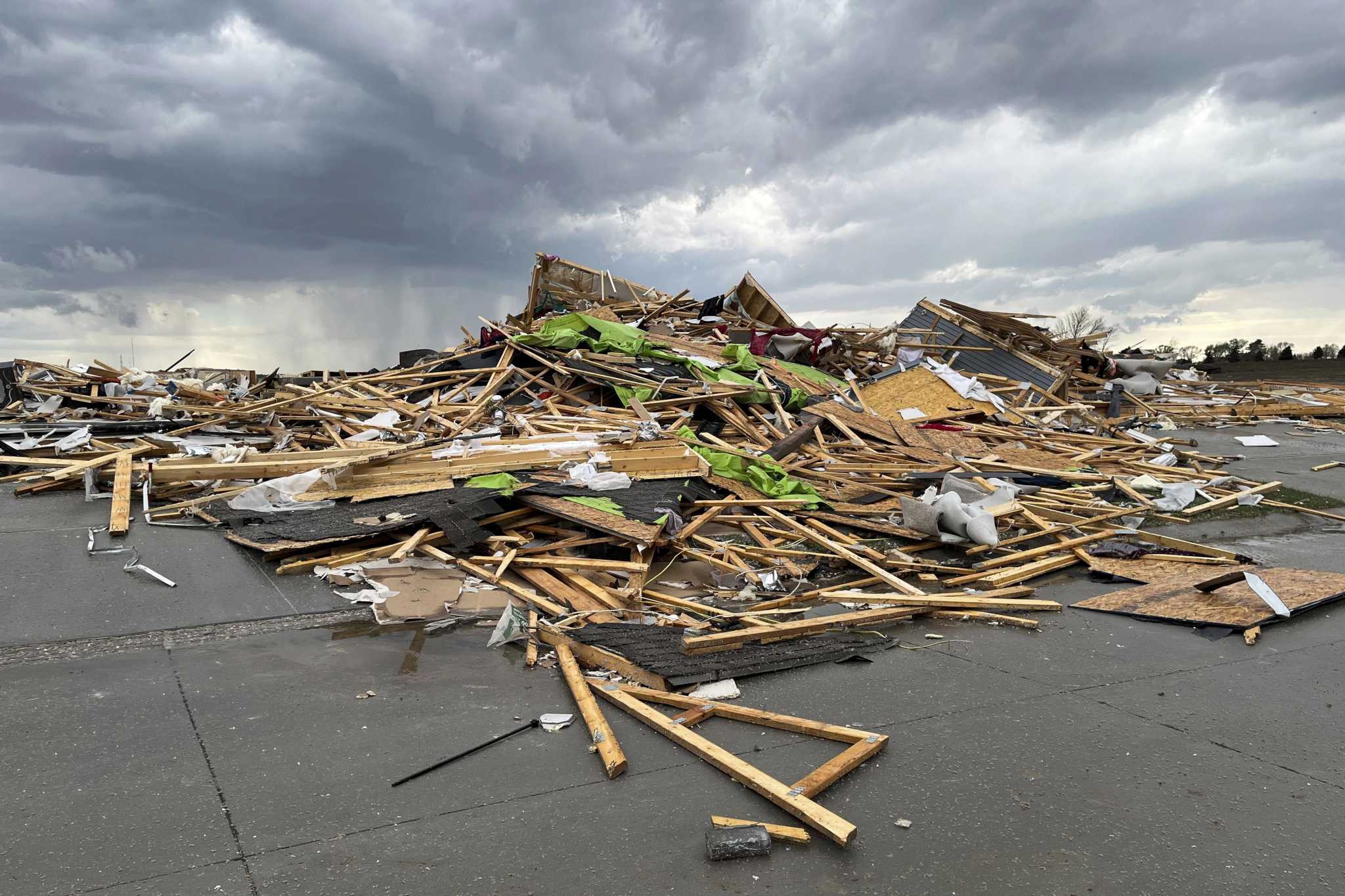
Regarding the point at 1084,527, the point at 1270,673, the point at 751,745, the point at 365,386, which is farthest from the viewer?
the point at 365,386

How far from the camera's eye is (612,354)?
1233cm

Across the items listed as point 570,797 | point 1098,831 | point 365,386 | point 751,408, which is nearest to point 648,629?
point 570,797

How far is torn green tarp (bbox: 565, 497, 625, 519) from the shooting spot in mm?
6766

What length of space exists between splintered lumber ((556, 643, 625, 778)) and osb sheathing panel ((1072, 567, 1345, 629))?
4.02 meters

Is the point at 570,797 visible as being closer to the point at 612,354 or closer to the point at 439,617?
the point at 439,617

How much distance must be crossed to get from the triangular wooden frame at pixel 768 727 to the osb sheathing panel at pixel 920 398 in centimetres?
948

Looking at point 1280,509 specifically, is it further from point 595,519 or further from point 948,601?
point 595,519

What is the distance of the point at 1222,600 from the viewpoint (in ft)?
18.8

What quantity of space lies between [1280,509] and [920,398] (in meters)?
5.45

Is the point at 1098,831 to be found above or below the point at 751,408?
below

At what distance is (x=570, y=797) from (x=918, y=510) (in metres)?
5.12

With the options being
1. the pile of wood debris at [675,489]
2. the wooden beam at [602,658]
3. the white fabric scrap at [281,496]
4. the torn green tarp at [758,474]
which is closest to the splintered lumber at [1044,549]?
the pile of wood debris at [675,489]

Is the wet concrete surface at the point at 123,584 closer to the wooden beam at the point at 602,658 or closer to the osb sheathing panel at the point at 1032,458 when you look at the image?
the wooden beam at the point at 602,658

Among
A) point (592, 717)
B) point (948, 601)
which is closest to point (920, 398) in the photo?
point (948, 601)
